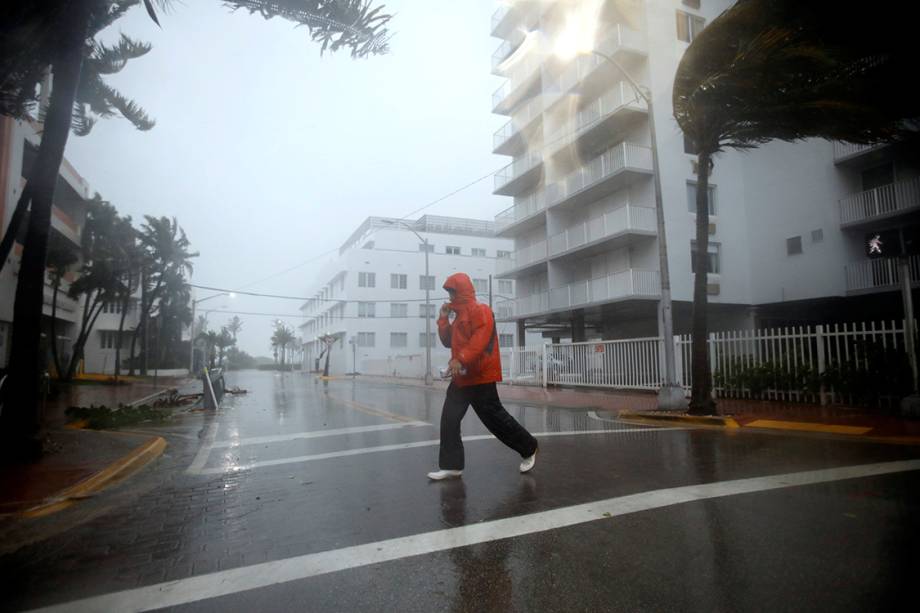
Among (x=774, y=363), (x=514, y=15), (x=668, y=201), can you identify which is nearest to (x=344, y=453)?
(x=774, y=363)

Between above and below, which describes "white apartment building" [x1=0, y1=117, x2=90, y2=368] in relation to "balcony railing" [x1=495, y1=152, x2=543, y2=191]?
below

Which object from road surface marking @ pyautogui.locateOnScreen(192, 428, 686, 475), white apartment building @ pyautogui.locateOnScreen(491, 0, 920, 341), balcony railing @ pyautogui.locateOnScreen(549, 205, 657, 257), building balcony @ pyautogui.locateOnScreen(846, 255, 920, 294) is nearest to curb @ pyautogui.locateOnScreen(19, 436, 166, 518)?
road surface marking @ pyautogui.locateOnScreen(192, 428, 686, 475)

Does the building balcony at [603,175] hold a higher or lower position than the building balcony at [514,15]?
lower

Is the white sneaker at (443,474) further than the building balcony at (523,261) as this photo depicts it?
No

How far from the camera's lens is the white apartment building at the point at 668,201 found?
19.2m

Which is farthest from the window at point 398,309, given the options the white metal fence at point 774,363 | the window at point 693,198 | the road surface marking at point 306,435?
the road surface marking at point 306,435

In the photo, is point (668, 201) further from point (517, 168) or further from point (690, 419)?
point (690, 419)

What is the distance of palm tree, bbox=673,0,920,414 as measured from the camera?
8477mm

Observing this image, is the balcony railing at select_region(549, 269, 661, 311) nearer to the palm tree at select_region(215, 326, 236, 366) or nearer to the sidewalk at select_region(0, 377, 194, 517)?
the sidewalk at select_region(0, 377, 194, 517)

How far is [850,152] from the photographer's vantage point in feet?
61.1

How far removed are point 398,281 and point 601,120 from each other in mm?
30947

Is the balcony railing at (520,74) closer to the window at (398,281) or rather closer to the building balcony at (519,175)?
the building balcony at (519,175)

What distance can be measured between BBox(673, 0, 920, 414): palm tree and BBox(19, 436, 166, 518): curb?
345 inches

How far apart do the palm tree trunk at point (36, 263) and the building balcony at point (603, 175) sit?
759 inches
